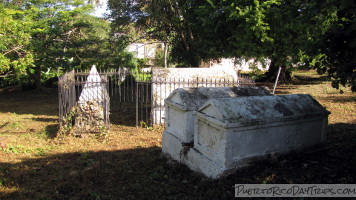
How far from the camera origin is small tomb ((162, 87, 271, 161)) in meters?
5.55

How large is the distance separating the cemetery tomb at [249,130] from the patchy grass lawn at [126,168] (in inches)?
7.8

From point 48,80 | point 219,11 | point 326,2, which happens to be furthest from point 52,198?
point 48,80

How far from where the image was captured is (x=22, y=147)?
24.6 ft

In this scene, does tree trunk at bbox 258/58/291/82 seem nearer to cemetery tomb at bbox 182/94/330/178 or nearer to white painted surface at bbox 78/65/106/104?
white painted surface at bbox 78/65/106/104

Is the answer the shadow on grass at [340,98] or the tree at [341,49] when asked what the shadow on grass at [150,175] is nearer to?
the tree at [341,49]

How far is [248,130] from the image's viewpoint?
14.6ft

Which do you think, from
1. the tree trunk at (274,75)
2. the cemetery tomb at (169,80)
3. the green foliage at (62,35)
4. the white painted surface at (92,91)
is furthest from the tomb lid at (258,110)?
the tree trunk at (274,75)

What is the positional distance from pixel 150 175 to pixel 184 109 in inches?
54.4

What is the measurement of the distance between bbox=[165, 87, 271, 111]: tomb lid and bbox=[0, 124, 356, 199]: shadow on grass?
3.93 feet

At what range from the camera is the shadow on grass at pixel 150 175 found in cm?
425

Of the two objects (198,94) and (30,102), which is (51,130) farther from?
(30,102)

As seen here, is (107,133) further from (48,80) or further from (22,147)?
(48,80)

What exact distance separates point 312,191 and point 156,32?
14078 mm

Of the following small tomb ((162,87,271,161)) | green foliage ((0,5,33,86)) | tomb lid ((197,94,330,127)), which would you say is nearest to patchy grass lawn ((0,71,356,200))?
small tomb ((162,87,271,161))
